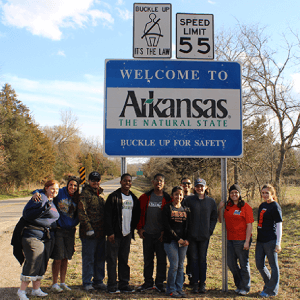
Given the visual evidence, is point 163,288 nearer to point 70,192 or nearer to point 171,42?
point 70,192

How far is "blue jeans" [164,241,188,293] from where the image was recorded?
4.33 metres

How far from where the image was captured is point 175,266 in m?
4.34

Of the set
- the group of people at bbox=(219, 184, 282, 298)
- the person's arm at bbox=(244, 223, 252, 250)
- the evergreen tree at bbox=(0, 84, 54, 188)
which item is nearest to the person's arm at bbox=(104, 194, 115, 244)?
the group of people at bbox=(219, 184, 282, 298)

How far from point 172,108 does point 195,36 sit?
1.47m

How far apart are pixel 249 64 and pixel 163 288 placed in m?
17.3

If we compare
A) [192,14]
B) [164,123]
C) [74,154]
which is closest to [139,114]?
[164,123]

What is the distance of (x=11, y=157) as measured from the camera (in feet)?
98.9

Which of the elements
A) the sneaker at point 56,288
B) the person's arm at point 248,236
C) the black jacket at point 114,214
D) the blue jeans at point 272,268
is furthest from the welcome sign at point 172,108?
the sneaker at point 56,288

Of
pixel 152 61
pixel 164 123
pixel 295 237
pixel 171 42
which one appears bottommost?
pixel 295 237

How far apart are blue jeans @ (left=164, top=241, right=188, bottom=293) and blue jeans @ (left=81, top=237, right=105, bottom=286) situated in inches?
43.8

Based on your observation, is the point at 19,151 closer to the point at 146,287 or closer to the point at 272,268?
the point at 146,287

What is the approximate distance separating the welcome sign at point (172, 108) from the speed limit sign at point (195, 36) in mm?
252

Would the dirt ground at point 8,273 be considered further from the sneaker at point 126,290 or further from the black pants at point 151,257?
the black pants at point 151,257

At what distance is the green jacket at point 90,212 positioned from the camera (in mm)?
4445
